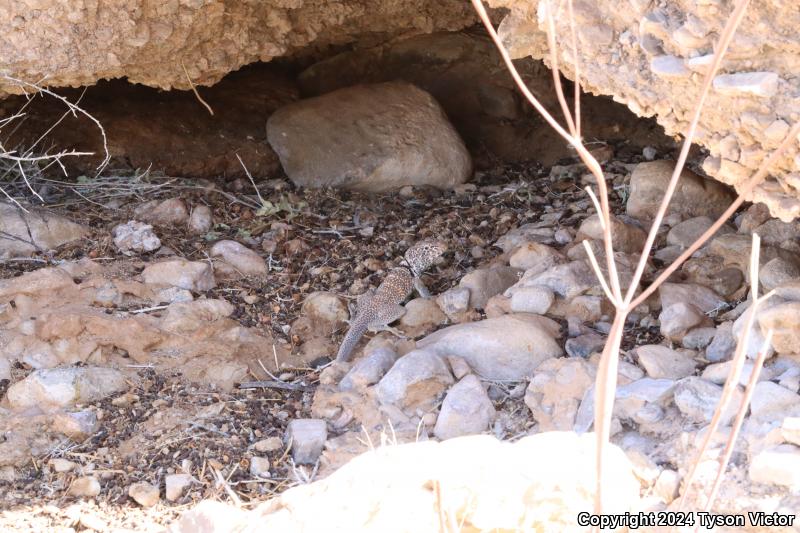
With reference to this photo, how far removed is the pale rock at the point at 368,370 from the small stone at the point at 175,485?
741mm

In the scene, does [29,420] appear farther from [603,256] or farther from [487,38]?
[487,38]

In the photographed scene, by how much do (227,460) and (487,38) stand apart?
13.2 feet

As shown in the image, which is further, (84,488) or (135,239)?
(135,239)

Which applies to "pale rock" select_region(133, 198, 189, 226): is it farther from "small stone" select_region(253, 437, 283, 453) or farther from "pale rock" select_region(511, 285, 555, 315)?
"pale rock" select_region(511, 285, 555, 315)

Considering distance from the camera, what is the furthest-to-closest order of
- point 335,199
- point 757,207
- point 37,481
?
1. point 335,199
2. point 757,207
3. point 37,481

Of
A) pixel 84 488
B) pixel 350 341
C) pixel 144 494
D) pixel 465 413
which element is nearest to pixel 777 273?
pixel 465 413

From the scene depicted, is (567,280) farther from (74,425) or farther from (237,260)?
(74,425)

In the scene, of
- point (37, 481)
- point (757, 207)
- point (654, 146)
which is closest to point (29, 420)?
point (37, 481)

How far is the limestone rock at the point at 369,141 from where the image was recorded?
17.8ft

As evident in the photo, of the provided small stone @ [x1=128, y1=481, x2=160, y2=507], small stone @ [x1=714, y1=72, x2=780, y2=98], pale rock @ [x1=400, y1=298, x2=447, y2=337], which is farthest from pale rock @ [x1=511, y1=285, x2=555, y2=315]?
small stone @ [x1=128, y1=481, x2=160, y2=507]

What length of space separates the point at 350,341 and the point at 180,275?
0.93 meters

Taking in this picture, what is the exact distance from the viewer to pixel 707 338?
124 inches

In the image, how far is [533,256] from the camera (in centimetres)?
412

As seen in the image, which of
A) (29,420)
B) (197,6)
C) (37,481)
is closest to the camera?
(37,481)
